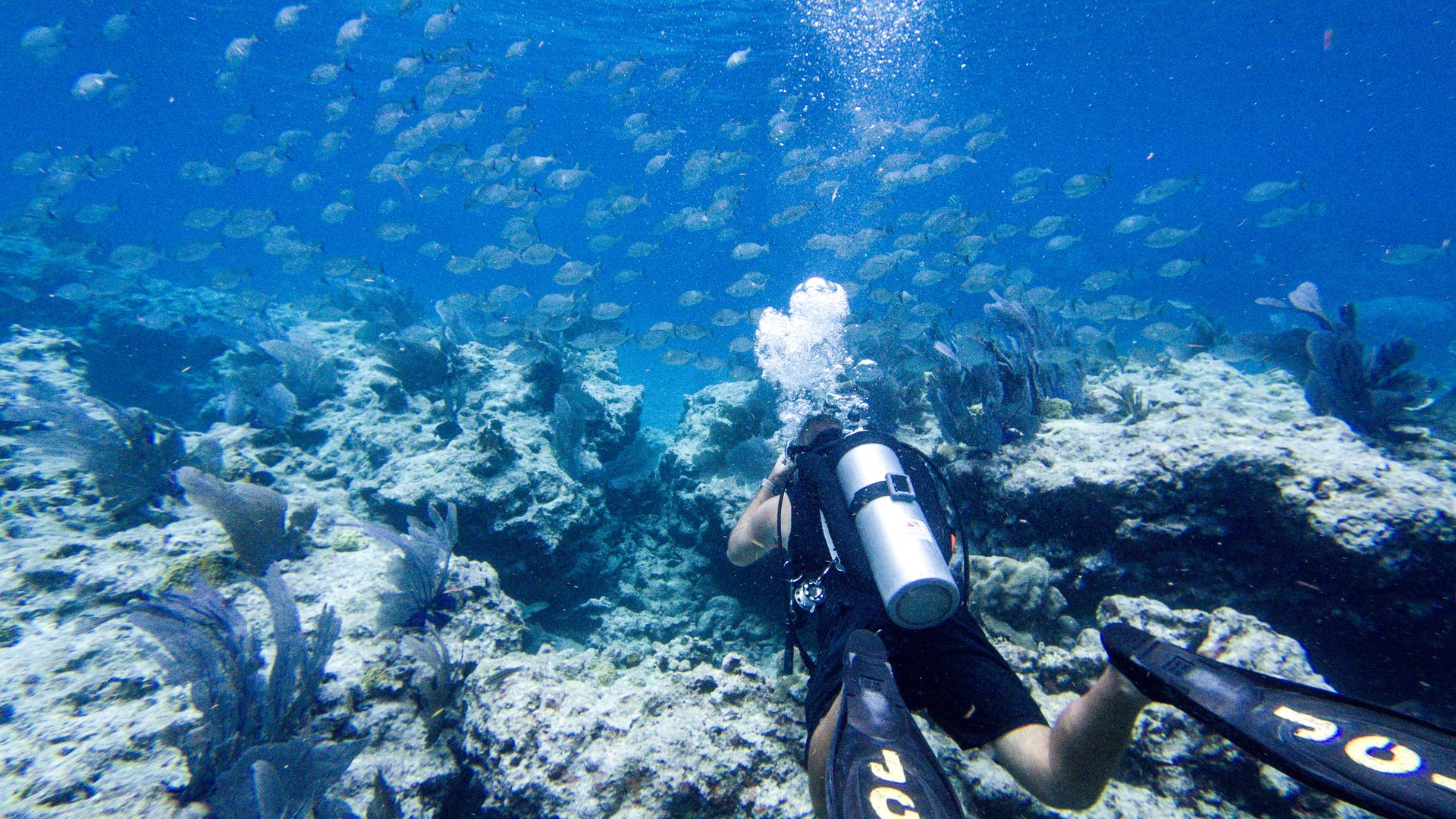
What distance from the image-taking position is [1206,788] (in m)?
2.61

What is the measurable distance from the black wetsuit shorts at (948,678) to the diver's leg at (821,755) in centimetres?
3

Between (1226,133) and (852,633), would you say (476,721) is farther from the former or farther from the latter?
(1226,133)

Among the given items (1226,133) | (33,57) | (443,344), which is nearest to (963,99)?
(1226,133)

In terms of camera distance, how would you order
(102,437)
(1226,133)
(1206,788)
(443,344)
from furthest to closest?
1. (1226,133)
2. (443,344)
3. (102,437)
4. (1206,788)

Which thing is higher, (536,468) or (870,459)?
(536,468)

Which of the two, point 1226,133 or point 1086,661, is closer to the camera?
point 1086,661

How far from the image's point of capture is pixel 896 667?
7.86ft

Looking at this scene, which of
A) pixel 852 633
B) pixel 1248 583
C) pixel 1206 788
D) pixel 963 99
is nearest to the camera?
pixel 852 633

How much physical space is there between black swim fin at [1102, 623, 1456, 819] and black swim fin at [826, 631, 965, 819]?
2.53 feet

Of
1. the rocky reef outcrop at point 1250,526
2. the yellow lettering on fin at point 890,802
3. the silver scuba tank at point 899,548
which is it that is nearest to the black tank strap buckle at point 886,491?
the silver scuba tank at point 899,548

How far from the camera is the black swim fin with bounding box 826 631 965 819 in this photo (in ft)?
5.10

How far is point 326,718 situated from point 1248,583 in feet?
18.6

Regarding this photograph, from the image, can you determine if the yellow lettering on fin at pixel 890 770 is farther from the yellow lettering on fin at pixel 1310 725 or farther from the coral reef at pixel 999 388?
the coral reef at pixel 999 388

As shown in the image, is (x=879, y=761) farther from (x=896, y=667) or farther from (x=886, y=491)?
(x=886, y=491)
